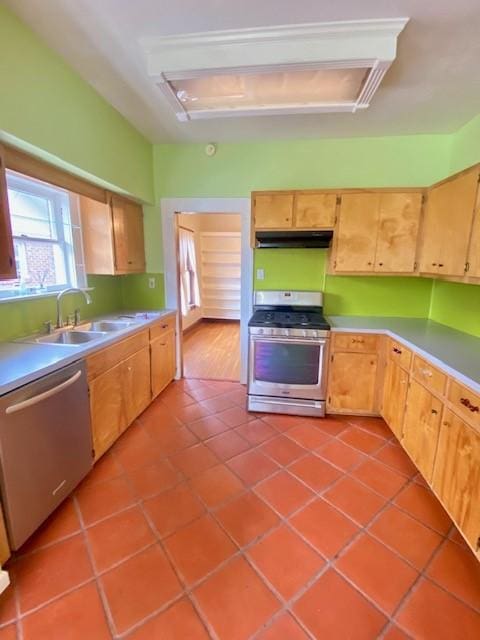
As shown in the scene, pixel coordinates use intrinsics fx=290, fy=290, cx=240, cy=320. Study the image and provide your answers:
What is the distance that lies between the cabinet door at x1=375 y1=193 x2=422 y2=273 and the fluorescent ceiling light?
3.53 feet

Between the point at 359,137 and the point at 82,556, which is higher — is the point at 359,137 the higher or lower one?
the higher one

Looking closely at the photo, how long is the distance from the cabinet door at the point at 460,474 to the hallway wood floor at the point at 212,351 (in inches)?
88.6

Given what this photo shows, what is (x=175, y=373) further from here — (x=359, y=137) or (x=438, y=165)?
(x=438, y=165)

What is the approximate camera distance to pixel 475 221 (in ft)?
6.35

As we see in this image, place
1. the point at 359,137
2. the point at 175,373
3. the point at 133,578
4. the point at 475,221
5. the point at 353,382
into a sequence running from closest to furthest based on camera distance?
the point at 133,578 < the point at 475,221 < the point at 353,382 < the point at 359,137 < the point at 175,373

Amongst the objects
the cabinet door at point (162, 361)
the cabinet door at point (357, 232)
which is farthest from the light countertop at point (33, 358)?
the cabinet door at point (357, 232)

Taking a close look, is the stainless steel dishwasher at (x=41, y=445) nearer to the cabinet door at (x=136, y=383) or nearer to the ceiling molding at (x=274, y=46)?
the cabinet door at (x=136, y=383)

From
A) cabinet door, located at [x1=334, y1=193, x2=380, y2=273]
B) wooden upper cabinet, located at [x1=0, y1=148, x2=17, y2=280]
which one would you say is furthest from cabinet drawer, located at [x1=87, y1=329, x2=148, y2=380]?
cabinet door, located at [x1=334, y1=193, x2=380, y2=273]

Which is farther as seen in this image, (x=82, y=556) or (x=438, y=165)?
(x=438, y=165)

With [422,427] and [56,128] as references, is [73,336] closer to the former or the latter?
[56,128]

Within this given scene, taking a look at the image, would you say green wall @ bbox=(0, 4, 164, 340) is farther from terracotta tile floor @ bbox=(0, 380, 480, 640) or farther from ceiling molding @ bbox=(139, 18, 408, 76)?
terracotta tile floor @ bbox=(0, 380, 480, 640)

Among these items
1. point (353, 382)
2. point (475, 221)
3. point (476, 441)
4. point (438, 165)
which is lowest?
point (353, 382)

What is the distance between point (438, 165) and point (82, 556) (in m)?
4.03

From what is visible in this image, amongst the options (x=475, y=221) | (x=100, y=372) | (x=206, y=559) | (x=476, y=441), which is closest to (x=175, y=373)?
(x=100, y=372)
